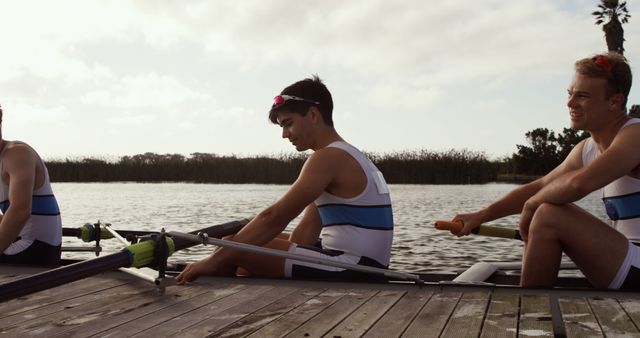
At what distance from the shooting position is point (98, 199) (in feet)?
102

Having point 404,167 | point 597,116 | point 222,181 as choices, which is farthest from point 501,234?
point 222,181

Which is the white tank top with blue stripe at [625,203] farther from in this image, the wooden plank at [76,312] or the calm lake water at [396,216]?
the calm lake water at [396,216]

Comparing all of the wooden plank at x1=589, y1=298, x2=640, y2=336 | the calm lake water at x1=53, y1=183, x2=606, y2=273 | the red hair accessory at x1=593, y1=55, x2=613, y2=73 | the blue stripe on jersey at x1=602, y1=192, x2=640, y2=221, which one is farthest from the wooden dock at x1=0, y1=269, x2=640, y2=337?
the calm lake water at x1=53, y1=183, x2=606, y2=273

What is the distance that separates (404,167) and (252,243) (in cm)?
3384

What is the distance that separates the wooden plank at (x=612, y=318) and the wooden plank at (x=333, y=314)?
1217 millimetres

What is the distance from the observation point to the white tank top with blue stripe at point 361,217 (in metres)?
4.10

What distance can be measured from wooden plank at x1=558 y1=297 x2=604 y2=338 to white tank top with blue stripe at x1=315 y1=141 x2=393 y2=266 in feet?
3.64

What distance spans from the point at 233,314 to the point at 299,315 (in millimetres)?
347

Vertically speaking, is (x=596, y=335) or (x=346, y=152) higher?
(x=346, y=152)

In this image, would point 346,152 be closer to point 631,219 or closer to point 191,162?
point 631,219

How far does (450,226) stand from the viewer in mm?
4379

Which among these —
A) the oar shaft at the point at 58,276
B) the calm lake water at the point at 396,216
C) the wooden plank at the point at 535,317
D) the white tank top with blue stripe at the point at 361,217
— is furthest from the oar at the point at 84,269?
the calm lake water at the point at 396,216

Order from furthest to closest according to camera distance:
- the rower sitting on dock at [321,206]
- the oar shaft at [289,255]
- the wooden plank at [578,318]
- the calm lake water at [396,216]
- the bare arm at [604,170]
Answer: the calm lake water at [396,216], the rower sitting on dock at [321,206], the oar shaft at [289,255], the bare arm at [604,170], the wooden plank at [578,318]

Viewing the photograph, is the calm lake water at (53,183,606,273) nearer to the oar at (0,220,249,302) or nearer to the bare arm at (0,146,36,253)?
the bare arm at (0,146,36,253)
